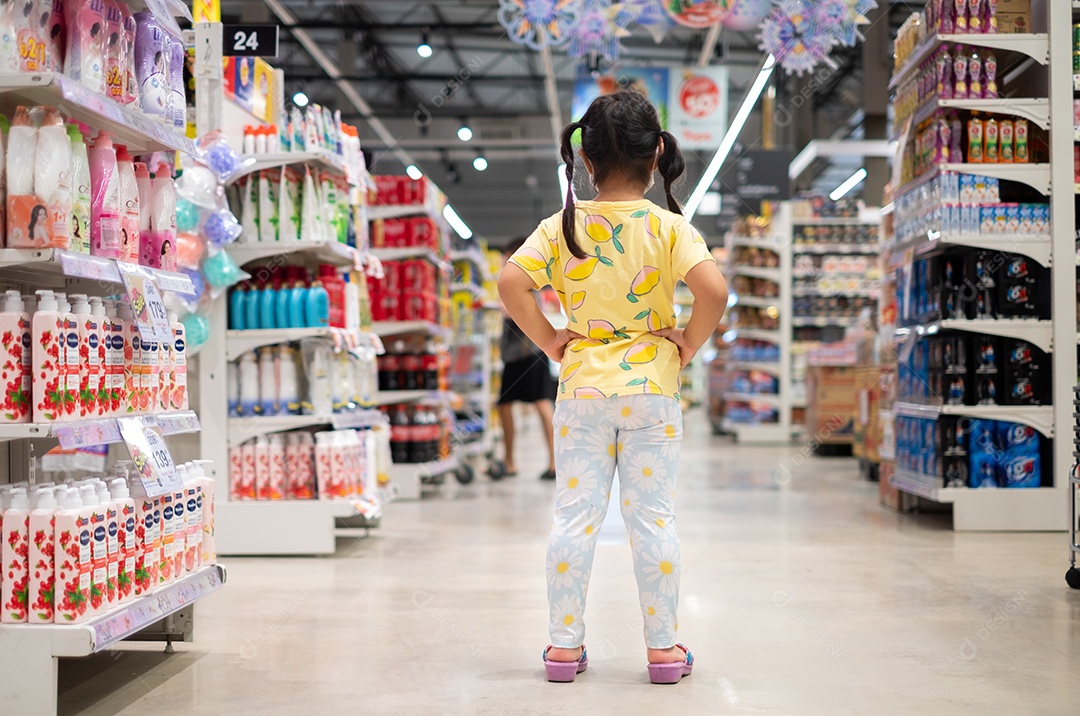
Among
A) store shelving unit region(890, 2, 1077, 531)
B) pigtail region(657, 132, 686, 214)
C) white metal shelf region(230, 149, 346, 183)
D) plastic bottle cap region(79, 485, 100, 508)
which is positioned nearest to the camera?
plastic bottle cap region(79, 485, 100, 508)

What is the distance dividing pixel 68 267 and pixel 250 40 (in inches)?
145

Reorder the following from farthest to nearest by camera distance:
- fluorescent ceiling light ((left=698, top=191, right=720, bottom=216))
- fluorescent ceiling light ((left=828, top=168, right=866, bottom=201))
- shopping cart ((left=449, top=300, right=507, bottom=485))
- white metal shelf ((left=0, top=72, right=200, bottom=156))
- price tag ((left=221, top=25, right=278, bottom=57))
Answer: fluorescent ceiling light ((left=698, top=191, right=720, bottom=216)), fluorescent ceiling light ((left=828, top=168, right=866, bottom=201)), shopping cart ((left=449, top=300, right=507, bottom=485)), price tag ((left=221, top=25, right=278, bottom=57)), white metal shelf ((left=0, top=72, right=200, bottom=156))

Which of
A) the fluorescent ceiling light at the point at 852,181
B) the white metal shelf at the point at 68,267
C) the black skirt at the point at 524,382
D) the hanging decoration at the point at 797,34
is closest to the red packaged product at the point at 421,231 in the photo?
the black skirt at the point at 524,382

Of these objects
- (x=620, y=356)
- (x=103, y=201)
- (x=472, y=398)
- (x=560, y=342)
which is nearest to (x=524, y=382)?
(x=472, y=398)

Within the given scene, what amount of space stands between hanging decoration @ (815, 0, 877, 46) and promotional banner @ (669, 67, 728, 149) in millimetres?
3349

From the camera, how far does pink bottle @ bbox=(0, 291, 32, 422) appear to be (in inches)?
93.0

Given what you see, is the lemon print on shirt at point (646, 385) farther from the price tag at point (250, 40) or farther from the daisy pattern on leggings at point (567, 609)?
the price tag at point (250, 40)

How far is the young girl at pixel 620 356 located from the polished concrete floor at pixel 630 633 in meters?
0.24

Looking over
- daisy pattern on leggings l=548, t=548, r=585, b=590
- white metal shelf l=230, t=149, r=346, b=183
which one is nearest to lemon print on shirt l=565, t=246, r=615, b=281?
daisy pattern on leggings l=548, t=548, r=585, b=590

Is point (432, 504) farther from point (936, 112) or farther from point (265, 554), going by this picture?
point (936, 112)

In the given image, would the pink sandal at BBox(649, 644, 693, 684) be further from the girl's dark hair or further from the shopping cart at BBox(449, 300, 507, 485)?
the shopping cart at BBox(449, 300, 507, 485)

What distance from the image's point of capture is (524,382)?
8352 millimetres

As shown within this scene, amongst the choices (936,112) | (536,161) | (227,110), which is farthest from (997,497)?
(536,161)

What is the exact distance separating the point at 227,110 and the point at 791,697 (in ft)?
12.6
